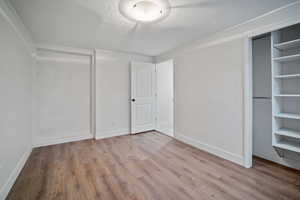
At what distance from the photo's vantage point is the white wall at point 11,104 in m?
1.62

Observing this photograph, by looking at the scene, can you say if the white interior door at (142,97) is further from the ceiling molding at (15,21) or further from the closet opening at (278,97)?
the closet opening at (278,97)

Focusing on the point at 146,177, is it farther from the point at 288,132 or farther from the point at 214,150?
the point at 288,132

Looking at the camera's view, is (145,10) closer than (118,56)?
Yes

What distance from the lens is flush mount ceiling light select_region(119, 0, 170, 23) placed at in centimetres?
172

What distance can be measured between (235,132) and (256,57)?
141cm

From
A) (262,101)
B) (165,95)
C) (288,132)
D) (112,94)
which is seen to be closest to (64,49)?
(112,94)

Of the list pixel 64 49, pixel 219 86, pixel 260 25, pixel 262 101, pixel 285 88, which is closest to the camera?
pixel 260 25

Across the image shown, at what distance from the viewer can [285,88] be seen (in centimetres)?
220

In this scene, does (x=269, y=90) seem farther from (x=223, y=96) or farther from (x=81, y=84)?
(x=81, y=84)

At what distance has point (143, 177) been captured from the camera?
2010 mm

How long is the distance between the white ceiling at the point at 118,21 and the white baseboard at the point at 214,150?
7.15ft

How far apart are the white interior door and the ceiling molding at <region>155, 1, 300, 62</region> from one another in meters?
1.71

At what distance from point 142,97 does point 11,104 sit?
112 inches

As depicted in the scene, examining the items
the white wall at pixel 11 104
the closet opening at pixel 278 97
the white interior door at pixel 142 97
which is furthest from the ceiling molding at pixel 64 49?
the closet opening at pixel 278 97
